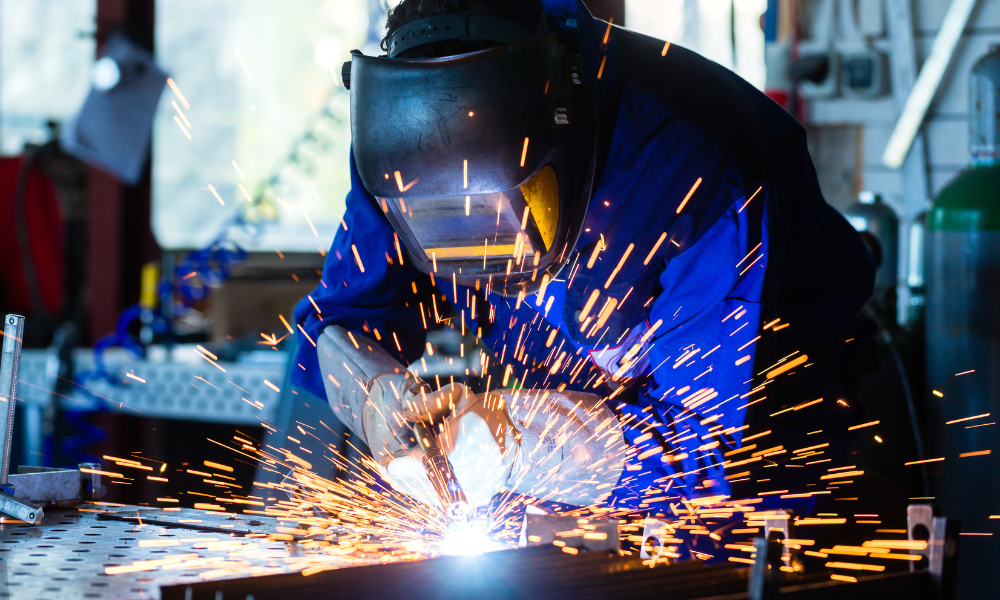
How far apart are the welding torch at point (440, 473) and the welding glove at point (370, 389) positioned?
0.14 feet

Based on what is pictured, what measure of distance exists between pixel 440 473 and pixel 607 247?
462 mm

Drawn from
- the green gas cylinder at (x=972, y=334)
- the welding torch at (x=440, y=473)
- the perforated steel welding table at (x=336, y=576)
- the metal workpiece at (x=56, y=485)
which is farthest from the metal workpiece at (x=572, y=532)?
the green gas cylinder at (x=972, y=334)

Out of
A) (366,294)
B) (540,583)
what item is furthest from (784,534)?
(366,294)

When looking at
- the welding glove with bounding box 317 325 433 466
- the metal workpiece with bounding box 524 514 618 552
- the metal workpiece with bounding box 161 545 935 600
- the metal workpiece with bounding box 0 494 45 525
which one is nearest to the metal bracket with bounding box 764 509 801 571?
the metal workpiece with bounding box 161 545 935 600

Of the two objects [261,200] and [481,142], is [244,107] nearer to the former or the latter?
[261,200]

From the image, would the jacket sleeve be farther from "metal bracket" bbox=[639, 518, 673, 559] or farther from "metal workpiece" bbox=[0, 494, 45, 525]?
"metal bracket" bbox=[639, 518, 673, 559]

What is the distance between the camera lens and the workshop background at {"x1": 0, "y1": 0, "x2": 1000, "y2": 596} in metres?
2.04

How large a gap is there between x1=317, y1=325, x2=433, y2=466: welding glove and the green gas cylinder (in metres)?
1.33

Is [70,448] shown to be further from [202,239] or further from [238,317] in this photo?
[202,239]

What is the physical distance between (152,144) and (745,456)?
3.93 metres

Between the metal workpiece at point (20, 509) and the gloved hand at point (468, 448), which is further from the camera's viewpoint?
the gloved hand at point (468, 448)

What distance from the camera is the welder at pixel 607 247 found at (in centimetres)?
115

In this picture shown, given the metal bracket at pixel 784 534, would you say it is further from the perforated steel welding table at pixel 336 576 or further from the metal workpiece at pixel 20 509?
the metal workpiece at pixel 20 509

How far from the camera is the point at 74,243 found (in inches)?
159
